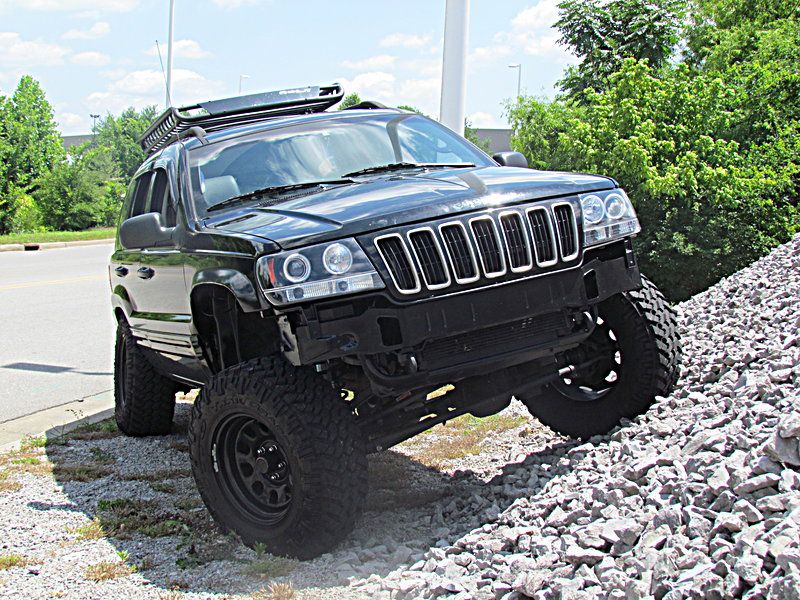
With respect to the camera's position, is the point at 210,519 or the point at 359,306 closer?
the point at 359,306

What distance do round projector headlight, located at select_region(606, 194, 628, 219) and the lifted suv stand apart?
11mm

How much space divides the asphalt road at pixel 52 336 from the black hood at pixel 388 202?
14.1 ft

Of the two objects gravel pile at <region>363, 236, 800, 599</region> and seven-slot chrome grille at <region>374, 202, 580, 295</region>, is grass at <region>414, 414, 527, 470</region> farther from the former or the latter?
seven-slot chrome grille at <region>374, 202, 580, 295</region>

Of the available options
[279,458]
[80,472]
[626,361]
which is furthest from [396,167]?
[80,472]

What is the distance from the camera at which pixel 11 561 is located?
14.7 ft

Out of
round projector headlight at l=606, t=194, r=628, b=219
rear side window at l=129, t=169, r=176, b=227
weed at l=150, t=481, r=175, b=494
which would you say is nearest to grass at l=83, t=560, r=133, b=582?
weed at l=150, t=481, r=175, b=494

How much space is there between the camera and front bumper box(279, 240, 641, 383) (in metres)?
4.02

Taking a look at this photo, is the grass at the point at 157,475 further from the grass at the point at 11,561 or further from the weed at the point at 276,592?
the weed at the point at 276,592

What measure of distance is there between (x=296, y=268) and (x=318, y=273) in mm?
99

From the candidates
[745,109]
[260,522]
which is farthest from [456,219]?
[745,109]

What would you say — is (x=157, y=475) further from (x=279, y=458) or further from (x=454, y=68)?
(x=454, y=68)

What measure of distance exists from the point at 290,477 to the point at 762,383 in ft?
7.53

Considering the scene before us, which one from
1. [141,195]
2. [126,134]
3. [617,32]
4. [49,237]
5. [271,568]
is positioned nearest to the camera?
[271,568]

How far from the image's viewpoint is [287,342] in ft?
13.4
